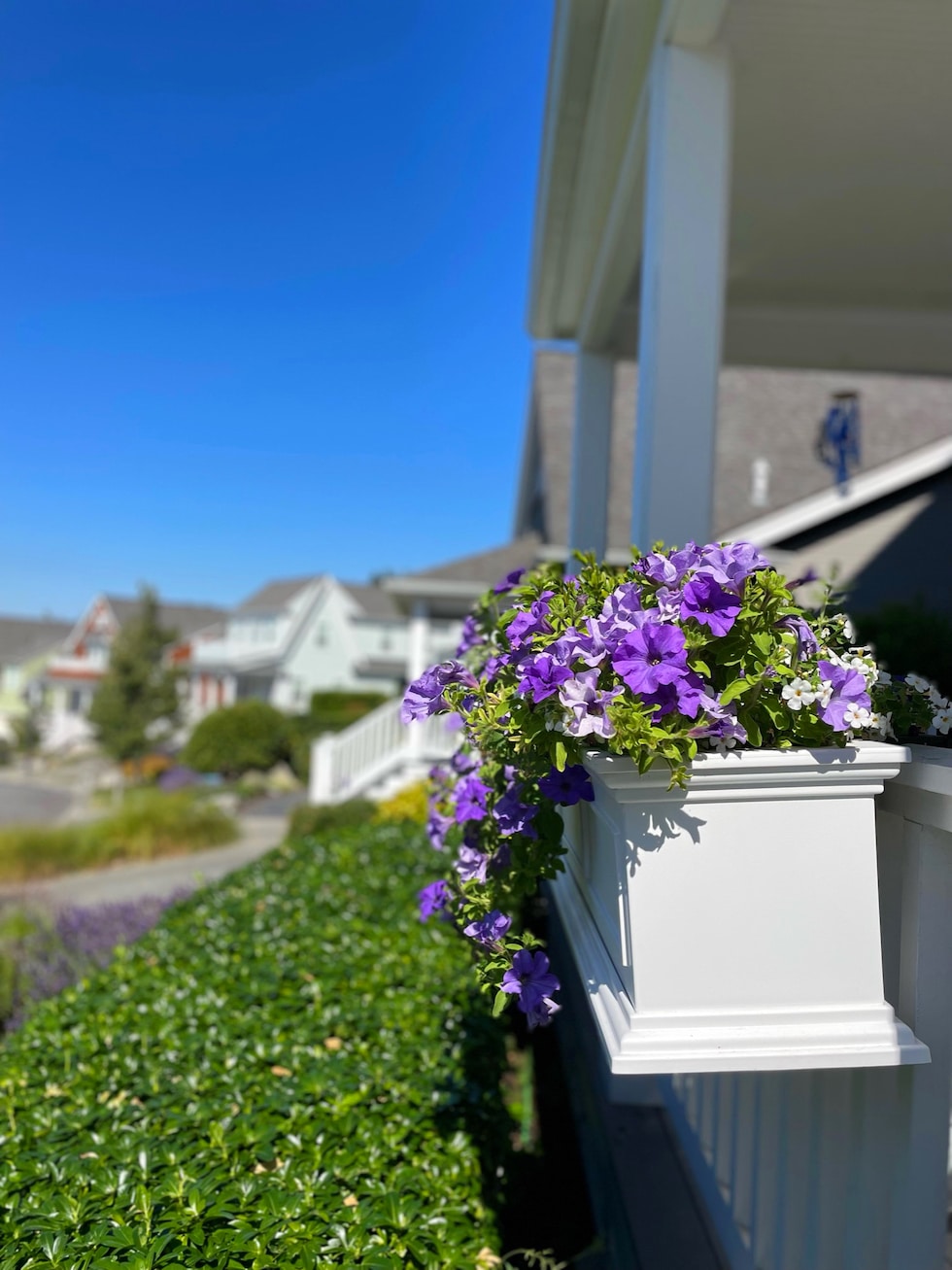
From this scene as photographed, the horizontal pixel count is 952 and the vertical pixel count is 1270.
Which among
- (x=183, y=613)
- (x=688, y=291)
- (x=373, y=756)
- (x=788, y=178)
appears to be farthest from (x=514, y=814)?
(x=183, y=613)

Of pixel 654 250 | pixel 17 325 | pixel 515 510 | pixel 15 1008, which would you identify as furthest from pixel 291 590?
pixel 654 250

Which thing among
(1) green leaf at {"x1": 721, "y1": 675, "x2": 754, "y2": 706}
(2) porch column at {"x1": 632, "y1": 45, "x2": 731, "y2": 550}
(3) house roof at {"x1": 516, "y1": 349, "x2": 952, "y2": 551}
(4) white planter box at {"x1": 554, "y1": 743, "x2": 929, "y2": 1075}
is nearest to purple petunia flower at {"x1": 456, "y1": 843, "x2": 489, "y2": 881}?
(4) white planter box at {"x1": 554, "y1": 743, "x2": 929, "y2": 1075}

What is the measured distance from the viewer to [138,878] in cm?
1090

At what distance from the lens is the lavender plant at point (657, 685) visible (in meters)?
1.05

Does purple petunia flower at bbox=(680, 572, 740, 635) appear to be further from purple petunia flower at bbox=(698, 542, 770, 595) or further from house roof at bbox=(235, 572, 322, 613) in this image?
house roof at bbox=(235, 572, 322, 613)

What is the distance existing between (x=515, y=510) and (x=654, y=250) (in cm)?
1647

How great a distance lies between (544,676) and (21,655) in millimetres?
56952

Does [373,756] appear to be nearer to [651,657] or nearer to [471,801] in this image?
[471,801]

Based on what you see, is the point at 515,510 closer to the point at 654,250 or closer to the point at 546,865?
the point at 654,250

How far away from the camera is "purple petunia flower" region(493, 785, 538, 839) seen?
1.41m

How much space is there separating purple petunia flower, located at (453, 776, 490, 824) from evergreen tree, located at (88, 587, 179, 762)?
84.4ft

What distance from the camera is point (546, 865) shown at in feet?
4.71

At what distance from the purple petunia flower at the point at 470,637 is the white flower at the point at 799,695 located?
0.96 meters

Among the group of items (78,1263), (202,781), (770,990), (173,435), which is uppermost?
(173,435)
